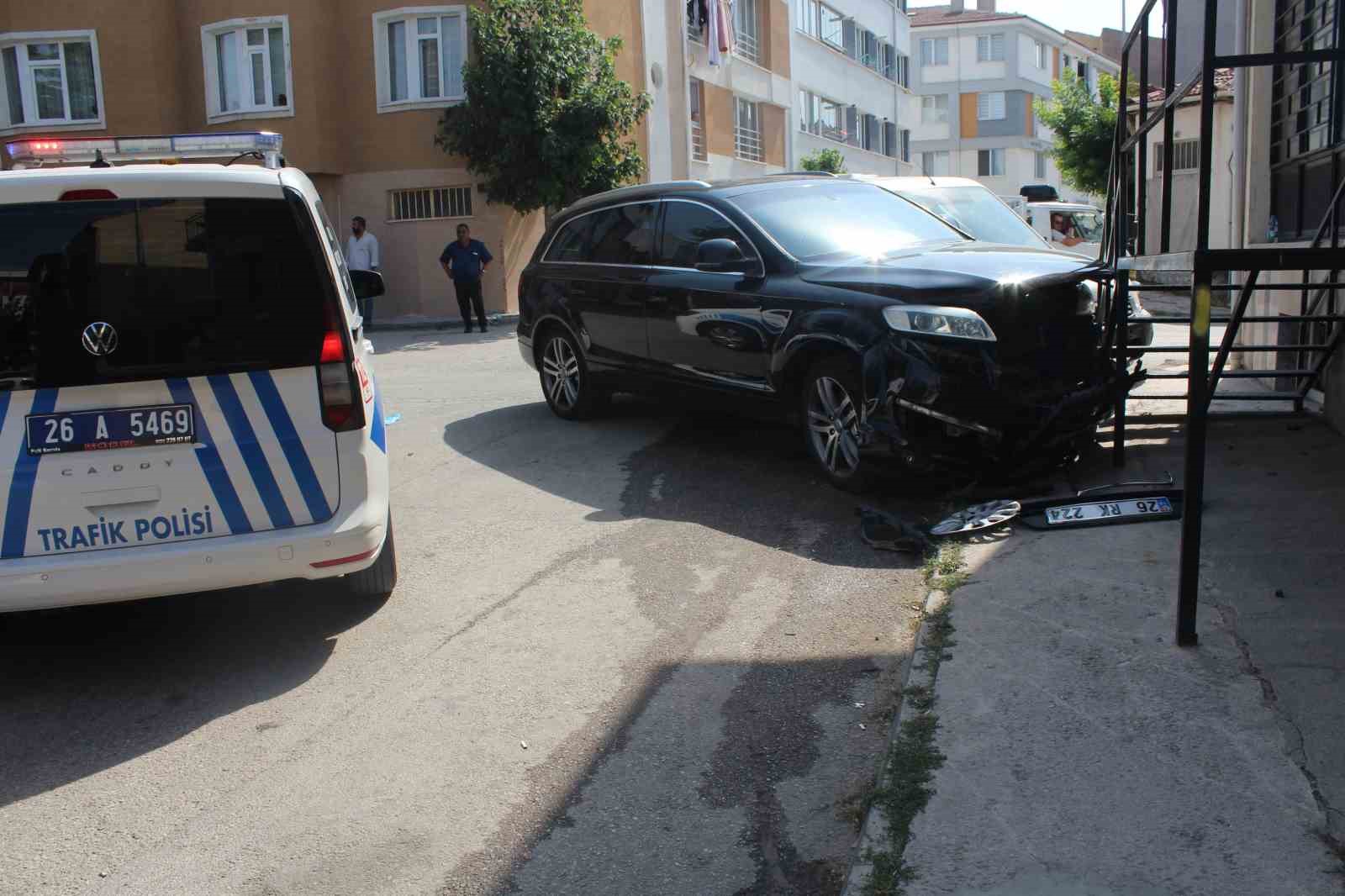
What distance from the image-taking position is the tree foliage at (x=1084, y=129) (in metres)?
38.5

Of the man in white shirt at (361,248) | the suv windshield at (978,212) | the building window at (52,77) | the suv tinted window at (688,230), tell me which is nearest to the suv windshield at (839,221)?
the suv tinted window at (688,230)

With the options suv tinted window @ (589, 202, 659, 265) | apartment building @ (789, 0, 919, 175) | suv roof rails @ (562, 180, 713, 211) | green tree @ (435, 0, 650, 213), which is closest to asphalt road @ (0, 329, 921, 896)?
suv tinted window @ (589, 202, 659, 265)

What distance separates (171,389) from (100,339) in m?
0.31

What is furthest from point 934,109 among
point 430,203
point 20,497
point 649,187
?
point 20,497

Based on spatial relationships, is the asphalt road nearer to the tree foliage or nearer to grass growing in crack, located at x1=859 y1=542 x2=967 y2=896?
grass growing in crack, located at x1=859 y1=542 x2=967 y2=896

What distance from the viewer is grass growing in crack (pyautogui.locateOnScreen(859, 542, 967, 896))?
3.33 m

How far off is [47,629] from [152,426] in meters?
1.56

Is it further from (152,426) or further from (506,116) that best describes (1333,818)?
(506,116)

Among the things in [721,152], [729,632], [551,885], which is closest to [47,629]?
[729,632]

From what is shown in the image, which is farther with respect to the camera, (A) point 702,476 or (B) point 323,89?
(B) point 323,89

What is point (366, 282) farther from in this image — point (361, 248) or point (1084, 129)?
point (1084, 129)

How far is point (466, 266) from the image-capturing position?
20453 mm

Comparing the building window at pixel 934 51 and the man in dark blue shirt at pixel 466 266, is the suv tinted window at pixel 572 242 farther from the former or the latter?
the building window at pixel 934 51

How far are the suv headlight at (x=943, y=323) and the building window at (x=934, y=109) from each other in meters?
70.2
